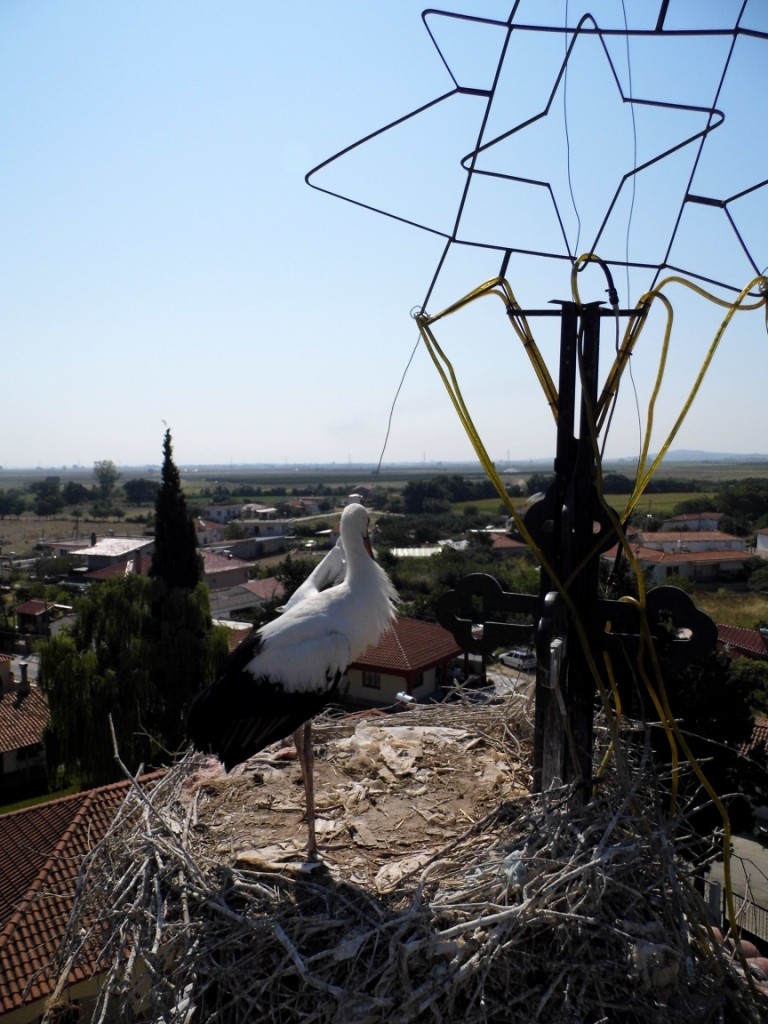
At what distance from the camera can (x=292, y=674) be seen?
3840 mm

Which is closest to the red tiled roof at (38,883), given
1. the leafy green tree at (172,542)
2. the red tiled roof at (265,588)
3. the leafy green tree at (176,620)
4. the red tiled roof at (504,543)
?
the leafy green tree at (176,620)

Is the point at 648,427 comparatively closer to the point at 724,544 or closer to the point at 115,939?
the point at 115,939

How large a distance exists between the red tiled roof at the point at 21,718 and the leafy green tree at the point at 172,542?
4497 mm

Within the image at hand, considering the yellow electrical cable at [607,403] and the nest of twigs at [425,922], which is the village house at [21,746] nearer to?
the nest of twigs at [425,922]

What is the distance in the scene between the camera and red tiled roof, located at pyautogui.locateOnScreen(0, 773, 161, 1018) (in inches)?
275

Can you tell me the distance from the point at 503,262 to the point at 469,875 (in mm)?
2786

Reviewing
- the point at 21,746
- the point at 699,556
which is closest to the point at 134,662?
the point at 21,746

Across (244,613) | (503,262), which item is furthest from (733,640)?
(503,262)

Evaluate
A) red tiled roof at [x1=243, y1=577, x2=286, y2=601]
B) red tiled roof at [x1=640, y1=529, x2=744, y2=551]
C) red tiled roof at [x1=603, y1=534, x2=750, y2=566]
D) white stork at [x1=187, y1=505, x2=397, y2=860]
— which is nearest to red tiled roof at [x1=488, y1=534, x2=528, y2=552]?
red tiled roof at [x1=640, y1=529, x2=744, y2=551]

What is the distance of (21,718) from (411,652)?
10.7 metres

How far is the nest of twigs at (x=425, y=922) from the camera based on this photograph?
2.74 meters

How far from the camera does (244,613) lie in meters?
36.8

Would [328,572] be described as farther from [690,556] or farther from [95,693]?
[690,556]

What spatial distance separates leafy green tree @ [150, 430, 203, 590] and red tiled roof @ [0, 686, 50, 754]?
4497mm
